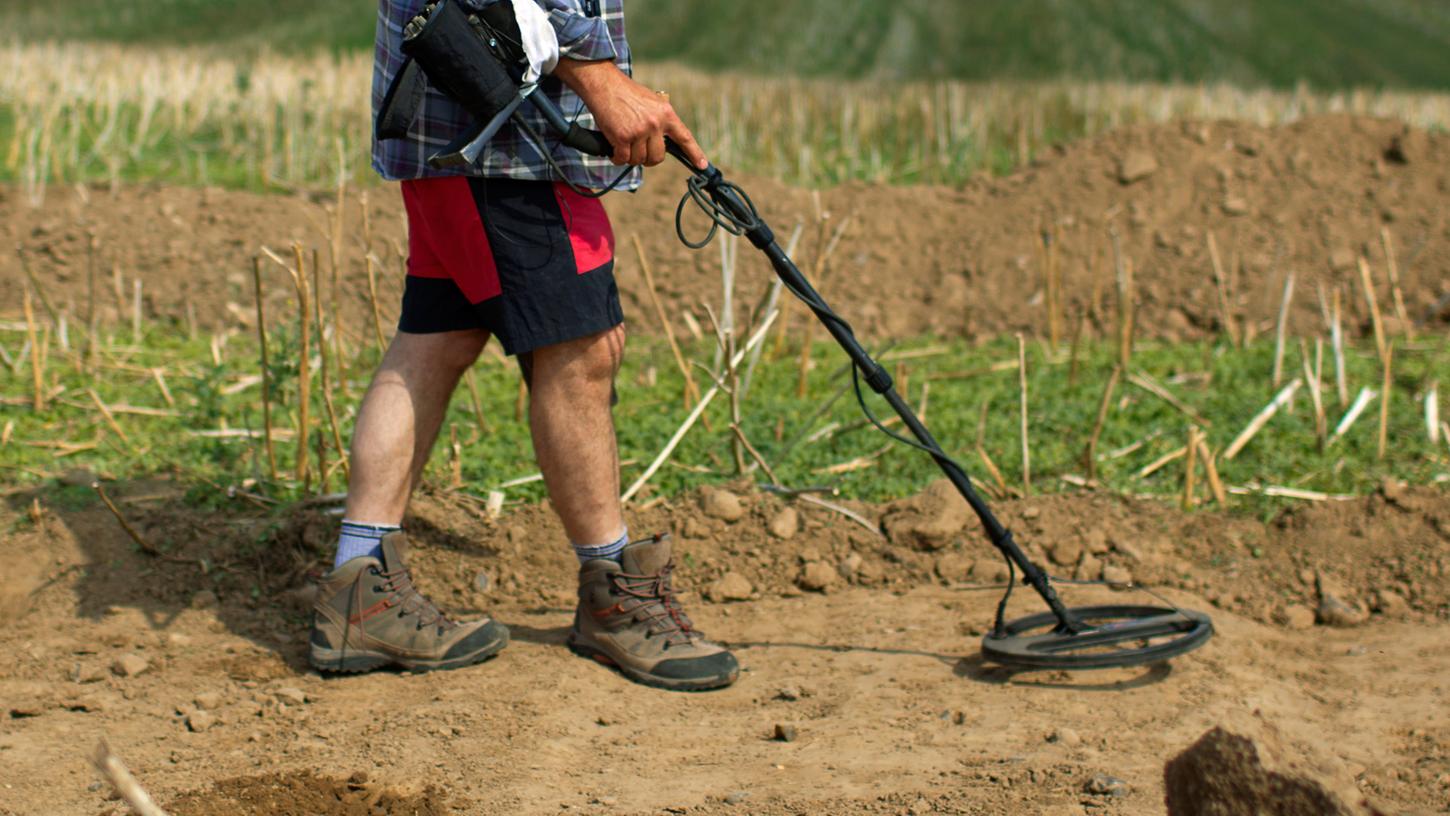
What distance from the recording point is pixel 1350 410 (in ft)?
14.9

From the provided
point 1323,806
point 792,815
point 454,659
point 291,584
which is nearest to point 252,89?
point 291,584

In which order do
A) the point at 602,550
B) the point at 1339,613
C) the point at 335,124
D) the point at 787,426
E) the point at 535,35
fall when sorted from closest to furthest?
the point at 535,35 → the point at 602,550 → the point at 1339,613 → the point at 787,426 → the point at 335,124

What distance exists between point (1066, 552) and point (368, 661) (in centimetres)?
196

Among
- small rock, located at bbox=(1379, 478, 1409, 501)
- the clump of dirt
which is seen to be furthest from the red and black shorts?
small rock, located at bbox=(1379, 478, 1409, 501)

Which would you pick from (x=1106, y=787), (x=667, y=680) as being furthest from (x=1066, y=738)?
(x=667, y=680)

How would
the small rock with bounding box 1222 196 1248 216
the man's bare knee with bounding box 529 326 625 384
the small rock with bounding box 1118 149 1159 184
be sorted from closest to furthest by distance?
1. the man's bare knee with bounding box 529 326 625 384
2. the small rock with bounding box 1222 196 1248 216
3. the small rock with bounding box 1118 149 1159 184

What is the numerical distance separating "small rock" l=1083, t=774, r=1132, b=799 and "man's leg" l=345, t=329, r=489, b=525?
5.15 ft

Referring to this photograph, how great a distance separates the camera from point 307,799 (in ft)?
7.80

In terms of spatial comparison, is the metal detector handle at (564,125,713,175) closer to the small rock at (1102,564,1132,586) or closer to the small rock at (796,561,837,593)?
the small rock at (796,561,837,593)

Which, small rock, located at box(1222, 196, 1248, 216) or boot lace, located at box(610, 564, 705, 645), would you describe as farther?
small rock, located at box(1222, 196, 1248, 216)

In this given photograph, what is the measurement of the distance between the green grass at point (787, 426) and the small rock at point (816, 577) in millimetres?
407

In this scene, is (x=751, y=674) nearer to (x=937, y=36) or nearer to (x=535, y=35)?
(x=535, y=35)

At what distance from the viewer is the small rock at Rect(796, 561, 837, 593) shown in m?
3.66

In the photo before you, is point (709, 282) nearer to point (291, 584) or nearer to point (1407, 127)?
point (291, 584)
